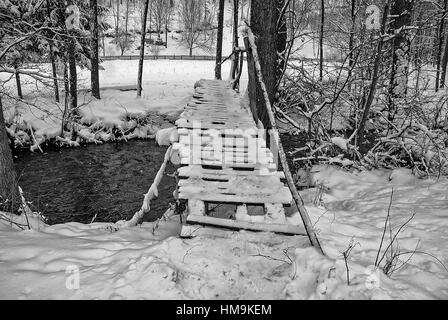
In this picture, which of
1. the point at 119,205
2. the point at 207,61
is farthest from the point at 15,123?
the point at 207,61

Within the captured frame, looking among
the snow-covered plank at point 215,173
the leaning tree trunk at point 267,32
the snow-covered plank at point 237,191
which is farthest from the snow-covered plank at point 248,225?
the leaning tree trunk at point 267,32

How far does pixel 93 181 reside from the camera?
1102 centimetres

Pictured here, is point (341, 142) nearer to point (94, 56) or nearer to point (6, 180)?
point (6, 180)

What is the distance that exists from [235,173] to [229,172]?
86mm

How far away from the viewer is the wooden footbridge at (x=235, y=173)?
3.39 metres

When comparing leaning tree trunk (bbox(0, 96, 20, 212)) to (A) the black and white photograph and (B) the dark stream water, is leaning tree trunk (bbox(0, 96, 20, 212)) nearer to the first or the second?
(A) the black and white photograph

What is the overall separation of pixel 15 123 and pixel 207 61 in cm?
2703

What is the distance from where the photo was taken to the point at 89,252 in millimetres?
3139

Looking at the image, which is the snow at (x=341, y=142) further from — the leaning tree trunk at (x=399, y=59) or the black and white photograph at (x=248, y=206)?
the leaning tree trunk at (x=399, y=59)

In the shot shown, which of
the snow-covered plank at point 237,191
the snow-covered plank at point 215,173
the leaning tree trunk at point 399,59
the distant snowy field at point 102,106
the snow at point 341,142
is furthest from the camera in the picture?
the distant snowy field at point 102,106

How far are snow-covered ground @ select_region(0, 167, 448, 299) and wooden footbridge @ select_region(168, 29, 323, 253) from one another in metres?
0.30

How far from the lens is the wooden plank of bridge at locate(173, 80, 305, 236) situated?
3.52m

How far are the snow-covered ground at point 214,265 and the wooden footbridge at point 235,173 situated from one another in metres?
0.30

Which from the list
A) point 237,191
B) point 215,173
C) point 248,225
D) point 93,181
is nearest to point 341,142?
point 215,173
